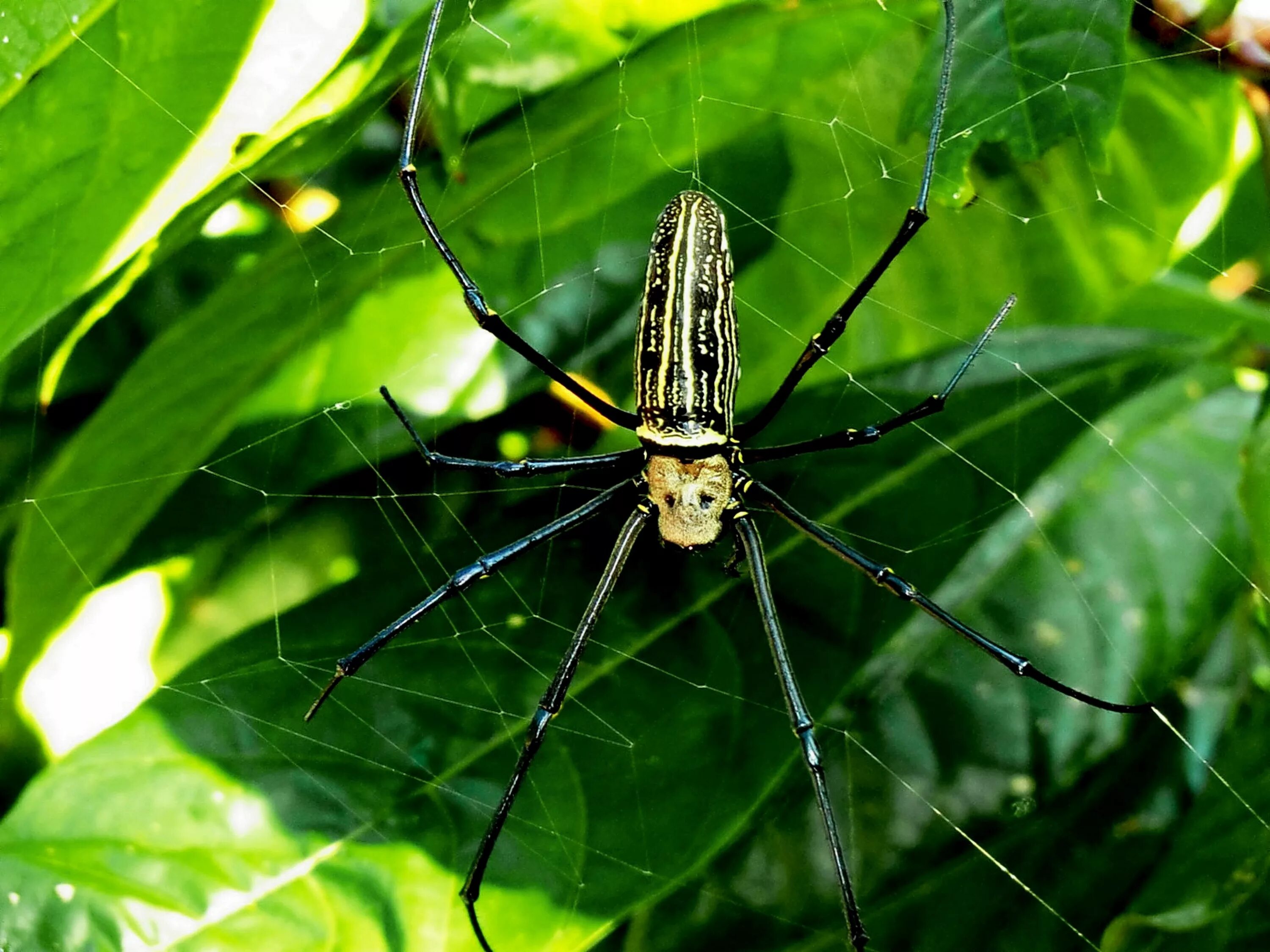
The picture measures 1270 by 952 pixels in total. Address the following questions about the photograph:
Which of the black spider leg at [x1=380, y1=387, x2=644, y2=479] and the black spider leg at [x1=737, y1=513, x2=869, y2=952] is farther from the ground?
the black spider leg at [x1=380, y1=387, x2=644, y2=479]

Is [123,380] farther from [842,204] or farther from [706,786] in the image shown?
[842,204]

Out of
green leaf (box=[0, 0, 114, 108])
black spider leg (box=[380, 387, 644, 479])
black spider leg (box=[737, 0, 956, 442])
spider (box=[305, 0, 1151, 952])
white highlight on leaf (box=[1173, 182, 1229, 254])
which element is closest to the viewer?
green leaf (box=[0, 0, 114, 108])

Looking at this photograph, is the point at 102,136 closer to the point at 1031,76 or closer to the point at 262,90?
the point at 262,90

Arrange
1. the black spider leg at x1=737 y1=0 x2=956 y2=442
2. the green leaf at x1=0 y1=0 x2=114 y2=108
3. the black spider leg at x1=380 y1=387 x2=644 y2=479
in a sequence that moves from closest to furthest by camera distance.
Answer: the green leaf at x1=0 y1=0 x2=114 y2=108 < the black spider leg at x1=737 y1=0 x2=956 y2=442 < the black spider leg at x1=380 y1=387 x2=644 y2=479

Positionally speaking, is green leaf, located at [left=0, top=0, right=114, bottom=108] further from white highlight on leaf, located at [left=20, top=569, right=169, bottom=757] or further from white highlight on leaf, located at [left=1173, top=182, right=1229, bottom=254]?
white highlight on leaf, located at [left=1173, top=182, right=1229, bottom=254]

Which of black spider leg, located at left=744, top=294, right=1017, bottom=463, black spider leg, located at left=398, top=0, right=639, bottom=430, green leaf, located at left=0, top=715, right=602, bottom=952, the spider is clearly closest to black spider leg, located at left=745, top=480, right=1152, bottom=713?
the spider

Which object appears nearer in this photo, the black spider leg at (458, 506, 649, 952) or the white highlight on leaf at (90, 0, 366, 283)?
the white highlight on leaf at (90, 0, 366, 283)

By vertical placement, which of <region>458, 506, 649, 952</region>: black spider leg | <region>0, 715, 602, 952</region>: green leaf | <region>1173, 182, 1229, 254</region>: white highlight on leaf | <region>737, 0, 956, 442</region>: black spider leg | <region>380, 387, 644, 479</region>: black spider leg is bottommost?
<region>0, 715, 602, 952</region>: green leaf
